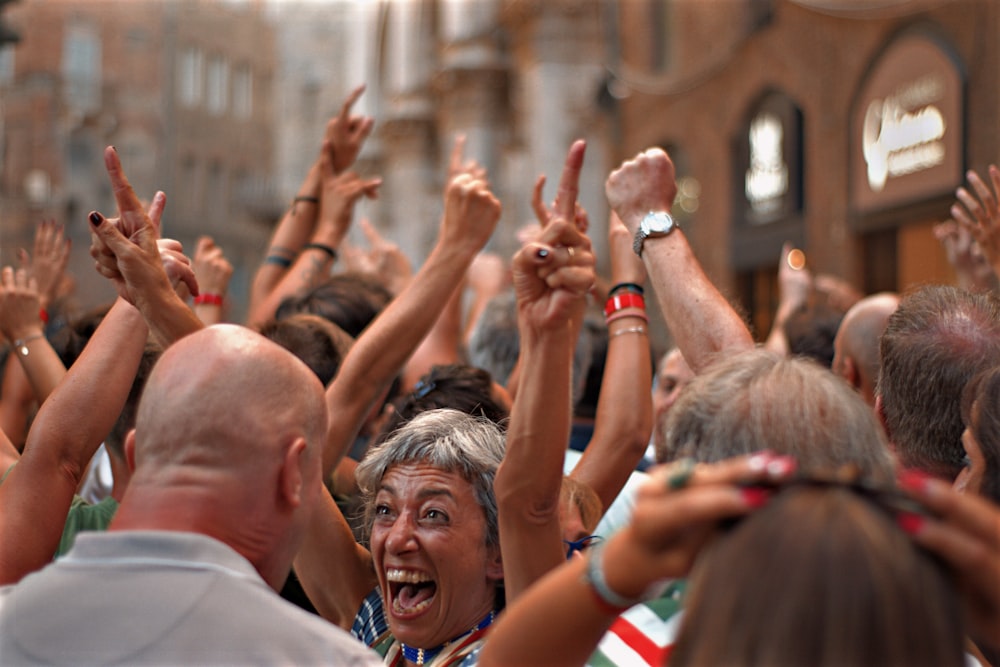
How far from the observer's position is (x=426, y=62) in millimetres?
23391

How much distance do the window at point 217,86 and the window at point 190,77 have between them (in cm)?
37

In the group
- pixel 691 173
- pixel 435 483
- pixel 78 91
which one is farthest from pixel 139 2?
pixel 435 483

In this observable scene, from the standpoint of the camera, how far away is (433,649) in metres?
2.47

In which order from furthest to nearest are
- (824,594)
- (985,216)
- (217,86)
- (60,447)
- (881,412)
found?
1. (217,86)
2. (985,216)
3. (881,412)
4. (60,447)
5. (824,594)

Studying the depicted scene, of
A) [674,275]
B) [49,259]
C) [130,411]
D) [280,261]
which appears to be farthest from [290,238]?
[674,275]

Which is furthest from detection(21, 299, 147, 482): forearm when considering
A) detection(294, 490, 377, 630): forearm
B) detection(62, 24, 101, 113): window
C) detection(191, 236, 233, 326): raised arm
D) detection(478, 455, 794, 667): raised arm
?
detection(62, 24, 101, 113): window

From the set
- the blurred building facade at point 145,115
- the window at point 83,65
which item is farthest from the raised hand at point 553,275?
the window at point 83,65

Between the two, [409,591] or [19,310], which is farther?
[19,310]

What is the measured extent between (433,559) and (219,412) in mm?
862

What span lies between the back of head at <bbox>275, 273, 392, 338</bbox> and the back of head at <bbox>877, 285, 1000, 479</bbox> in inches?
76.4

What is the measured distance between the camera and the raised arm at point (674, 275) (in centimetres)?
266

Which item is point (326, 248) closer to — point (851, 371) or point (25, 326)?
point (25, 326)

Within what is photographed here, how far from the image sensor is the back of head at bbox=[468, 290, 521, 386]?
13.5 ft

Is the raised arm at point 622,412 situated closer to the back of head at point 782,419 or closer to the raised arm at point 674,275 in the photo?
the raised arm at point 674,275
